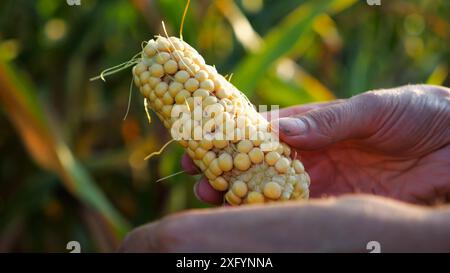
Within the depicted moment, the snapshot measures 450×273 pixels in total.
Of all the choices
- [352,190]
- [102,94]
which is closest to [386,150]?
[352,190]

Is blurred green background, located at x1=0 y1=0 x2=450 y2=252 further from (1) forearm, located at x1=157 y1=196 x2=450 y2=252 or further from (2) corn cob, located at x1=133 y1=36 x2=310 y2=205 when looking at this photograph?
(1) forearm, located at x1=157 y1=196 x2=450 y2=252

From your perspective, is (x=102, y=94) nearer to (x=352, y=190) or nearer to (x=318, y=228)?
(x=352, y=190)

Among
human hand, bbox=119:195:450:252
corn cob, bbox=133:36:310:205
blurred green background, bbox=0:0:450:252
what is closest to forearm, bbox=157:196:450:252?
human hand, bbox=119:195:450:252

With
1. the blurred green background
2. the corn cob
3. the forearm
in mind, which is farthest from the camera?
the blurred green background

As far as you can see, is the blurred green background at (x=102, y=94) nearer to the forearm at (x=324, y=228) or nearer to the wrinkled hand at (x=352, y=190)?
the wrinkled hand at (x=352, y=190)

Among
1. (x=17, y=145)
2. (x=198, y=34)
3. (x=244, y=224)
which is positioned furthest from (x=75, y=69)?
(x=244, y=224)
